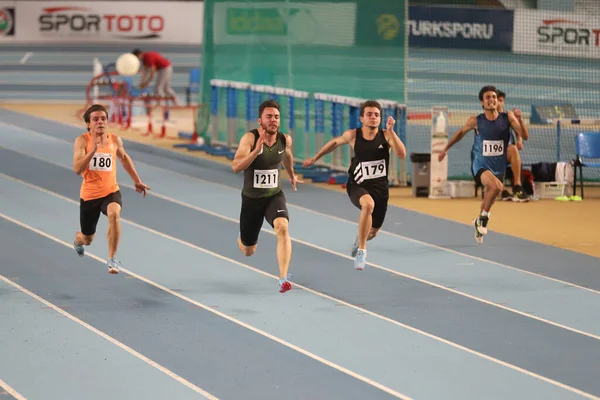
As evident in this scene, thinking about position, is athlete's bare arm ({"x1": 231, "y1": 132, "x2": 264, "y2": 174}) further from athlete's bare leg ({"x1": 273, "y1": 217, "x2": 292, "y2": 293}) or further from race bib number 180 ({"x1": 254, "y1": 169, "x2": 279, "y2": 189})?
athlete's bare leg ({"x1": 273, "y1": 217, "x2": 292, "y2": 293})

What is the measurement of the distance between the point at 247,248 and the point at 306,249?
1.94m

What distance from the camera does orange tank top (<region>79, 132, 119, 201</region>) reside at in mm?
11391

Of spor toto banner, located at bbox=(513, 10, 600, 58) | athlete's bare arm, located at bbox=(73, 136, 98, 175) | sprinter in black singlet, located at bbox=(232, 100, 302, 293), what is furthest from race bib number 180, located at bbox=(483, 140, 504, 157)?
spor toto banner, located at bbox=(513, 10, 600, 58)

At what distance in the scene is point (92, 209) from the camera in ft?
37.8

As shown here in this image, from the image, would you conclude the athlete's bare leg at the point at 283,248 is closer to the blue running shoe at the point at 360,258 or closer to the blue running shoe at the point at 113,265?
the blue running shoe at the point at 360,258

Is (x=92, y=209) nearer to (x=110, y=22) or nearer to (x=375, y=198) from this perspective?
(x=375, y=198)

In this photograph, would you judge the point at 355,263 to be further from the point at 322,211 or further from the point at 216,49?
the point at 216,49

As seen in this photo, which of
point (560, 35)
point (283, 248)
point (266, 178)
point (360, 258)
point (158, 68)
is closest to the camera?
point (283, 248)

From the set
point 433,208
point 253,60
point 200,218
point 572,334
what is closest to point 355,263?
point 572,334

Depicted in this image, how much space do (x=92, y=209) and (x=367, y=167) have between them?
2524 millimetres

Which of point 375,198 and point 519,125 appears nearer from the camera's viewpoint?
point 375,198

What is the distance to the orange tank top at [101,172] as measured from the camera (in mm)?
11391

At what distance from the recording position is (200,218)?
1548 cm

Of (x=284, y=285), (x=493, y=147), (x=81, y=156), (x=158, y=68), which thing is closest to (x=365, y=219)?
(x=284, y=285)
